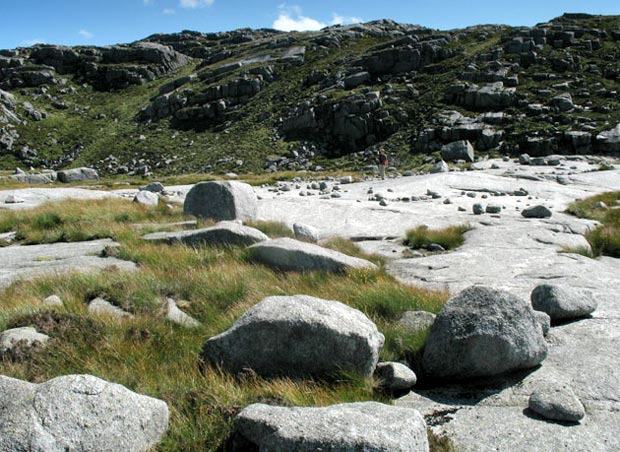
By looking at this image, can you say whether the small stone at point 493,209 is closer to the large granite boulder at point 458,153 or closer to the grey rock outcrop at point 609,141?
the large granite boulder at point 458,153

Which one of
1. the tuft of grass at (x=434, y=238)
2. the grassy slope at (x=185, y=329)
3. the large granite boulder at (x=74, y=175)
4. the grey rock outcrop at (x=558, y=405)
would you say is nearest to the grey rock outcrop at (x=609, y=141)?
the tuft of grass at (x=434, y=238)

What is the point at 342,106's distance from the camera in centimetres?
7312

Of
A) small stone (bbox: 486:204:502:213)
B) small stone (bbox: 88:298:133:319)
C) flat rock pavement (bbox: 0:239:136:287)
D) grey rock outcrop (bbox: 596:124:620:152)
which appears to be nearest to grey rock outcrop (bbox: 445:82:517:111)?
grey rock outcrop (bbox: 596:124:620:152)

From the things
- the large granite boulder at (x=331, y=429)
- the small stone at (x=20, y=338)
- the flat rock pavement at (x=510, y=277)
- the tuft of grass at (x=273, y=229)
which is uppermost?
the small stone at (x=20, y=338)

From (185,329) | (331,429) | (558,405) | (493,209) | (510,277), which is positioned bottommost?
(510,277)

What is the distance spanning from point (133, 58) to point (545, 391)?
151m

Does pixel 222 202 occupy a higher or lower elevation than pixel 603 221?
higher

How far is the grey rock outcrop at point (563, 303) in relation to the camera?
6.46 metres

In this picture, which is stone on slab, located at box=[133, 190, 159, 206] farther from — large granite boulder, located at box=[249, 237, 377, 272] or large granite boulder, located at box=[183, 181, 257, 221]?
large granite boulder, located at box=[249, 237, 377, 272]

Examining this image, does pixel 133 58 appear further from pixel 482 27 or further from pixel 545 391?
pixel 545 391

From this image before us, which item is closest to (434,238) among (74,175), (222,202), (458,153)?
(222,202)

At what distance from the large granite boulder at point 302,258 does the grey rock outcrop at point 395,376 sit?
3.44 meters

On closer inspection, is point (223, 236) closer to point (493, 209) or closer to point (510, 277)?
point (510, 277)

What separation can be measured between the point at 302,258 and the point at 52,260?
5243 mm
